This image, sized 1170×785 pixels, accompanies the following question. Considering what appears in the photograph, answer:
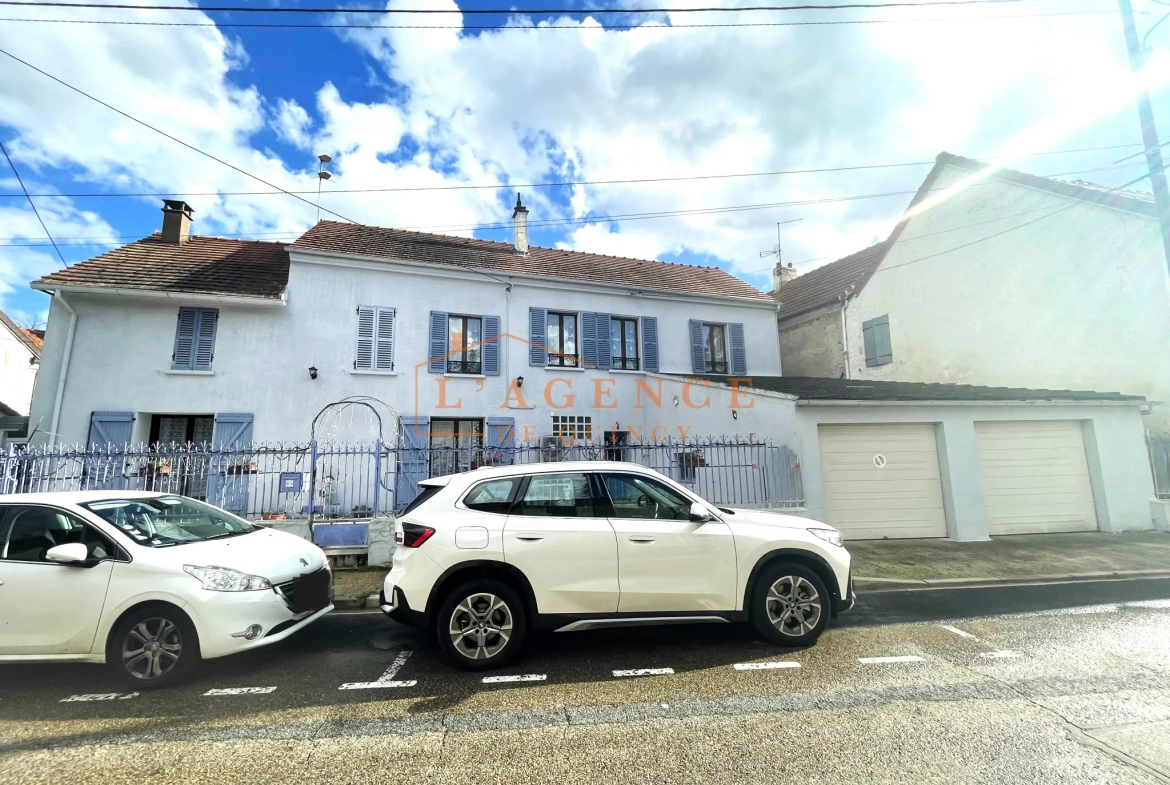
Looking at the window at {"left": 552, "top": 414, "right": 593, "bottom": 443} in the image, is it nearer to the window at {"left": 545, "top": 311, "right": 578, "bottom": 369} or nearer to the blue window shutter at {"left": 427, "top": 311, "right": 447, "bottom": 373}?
the window at {"left": 545, "top": 311, "right": 578, "bottom": 369}

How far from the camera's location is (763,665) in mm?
4129

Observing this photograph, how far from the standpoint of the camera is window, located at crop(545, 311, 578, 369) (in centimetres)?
1397

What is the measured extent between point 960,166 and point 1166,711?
16089mm

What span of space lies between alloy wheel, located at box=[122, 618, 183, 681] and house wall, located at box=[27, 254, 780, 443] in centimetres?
833

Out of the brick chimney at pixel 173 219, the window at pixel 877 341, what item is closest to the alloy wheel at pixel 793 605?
the window at pixel 877 341

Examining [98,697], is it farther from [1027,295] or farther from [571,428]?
[1027,295]

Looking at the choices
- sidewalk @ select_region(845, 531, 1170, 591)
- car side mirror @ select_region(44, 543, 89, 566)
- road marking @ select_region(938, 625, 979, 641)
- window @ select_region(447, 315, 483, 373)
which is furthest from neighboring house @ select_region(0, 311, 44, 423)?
road marking @ select_region(938, 625, 979, 641)

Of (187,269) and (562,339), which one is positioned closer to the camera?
(187,269)

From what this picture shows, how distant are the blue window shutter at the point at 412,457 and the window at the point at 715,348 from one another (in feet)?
28.2

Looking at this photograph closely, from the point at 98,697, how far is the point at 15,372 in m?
21.7

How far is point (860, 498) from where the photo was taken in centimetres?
974

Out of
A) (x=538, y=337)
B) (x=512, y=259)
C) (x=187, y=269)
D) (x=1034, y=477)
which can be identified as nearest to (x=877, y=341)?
(x=1034, y=477)

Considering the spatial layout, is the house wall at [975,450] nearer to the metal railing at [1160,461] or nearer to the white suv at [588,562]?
the metal railing at [1160,461]

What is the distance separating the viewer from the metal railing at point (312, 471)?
8.09 meters
